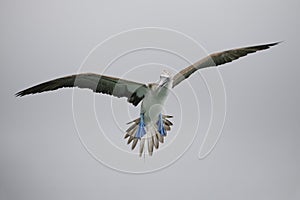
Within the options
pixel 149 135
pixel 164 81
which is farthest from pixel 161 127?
pixel 164 81

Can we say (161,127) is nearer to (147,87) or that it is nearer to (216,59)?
(147,87)

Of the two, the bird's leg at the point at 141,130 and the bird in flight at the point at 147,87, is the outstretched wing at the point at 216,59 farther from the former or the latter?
the bird's leg at the point at 141,130

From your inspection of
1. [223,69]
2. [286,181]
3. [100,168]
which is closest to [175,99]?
[223,69]

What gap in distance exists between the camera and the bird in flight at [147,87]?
1.22 metres

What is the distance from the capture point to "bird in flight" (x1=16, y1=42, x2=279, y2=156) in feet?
3.99

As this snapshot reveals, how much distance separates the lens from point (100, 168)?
4.92 feet

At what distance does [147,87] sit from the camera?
48.7 inches

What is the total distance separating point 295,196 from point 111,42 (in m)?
0.80

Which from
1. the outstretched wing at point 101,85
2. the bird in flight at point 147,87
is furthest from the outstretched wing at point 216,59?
the outstretched wing at point 101,85

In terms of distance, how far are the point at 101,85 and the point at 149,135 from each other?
21 centimetres

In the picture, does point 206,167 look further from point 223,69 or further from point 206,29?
point 206,29

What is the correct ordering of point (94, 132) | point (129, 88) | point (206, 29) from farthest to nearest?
point (206, 29) → point (94, 132) → point (129, 88)

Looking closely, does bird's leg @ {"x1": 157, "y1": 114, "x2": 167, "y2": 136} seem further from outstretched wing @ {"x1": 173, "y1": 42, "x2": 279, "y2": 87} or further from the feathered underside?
outstretched wing @ {"x1": 173, "y1": 42, "x2": 279, "y2": 87}

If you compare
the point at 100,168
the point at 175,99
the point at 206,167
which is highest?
the point at 175,99
